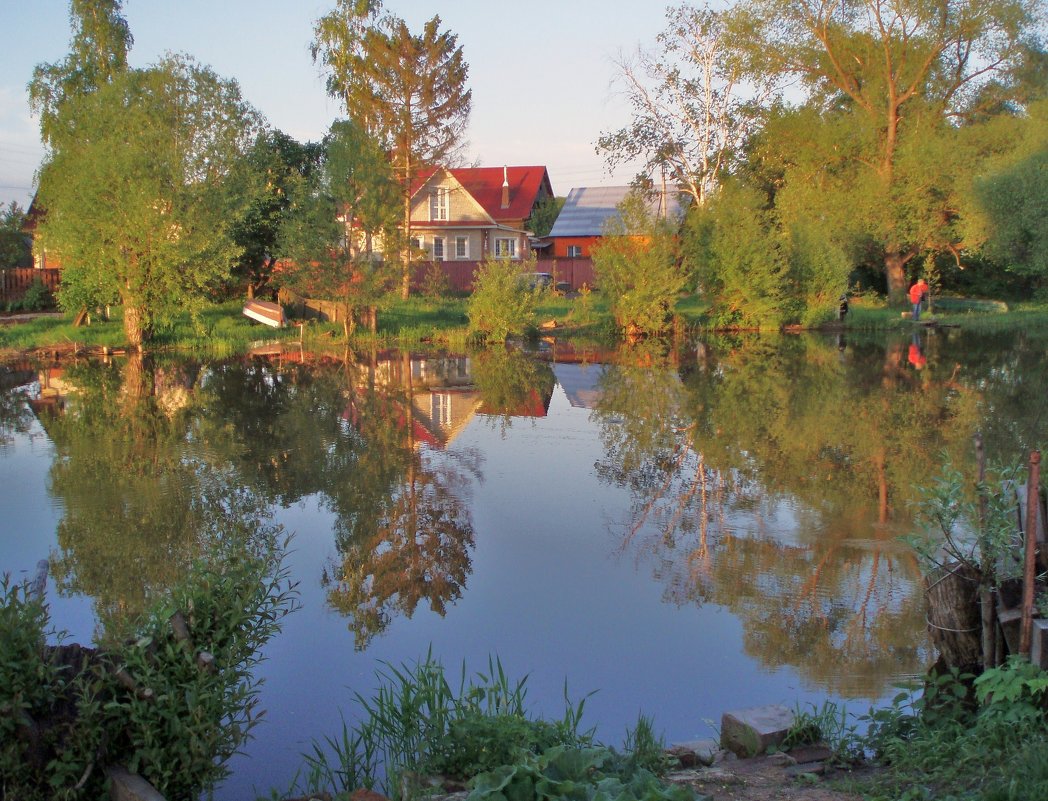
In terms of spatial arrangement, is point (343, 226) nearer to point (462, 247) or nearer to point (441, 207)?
point (462, 247)

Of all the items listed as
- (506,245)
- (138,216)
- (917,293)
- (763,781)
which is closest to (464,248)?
(506,245)

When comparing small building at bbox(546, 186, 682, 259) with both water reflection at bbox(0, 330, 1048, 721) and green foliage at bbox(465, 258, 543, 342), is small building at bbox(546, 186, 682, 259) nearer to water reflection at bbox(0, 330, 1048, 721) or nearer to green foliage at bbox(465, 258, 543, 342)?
green foliage at bbox(465, 258, 543, 342)

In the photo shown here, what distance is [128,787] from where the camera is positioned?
3.79 m

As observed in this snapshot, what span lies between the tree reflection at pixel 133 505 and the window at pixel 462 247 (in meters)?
32.8

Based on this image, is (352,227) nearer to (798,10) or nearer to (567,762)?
(798,10)

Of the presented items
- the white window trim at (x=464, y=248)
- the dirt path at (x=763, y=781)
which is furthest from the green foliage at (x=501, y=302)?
the dirt path at (x=763, y=781)

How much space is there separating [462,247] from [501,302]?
2194 cm

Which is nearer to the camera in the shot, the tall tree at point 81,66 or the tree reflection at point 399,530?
the tree reflection at point 399,530

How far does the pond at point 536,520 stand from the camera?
5.95 m

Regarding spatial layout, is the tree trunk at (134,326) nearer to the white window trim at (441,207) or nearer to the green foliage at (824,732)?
the green foliage at (824,732)

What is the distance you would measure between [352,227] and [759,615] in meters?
23.5

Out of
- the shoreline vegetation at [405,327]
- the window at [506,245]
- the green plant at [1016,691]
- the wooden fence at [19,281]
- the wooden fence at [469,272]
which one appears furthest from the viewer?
the window at [506,245]

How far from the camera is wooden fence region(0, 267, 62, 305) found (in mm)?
33125

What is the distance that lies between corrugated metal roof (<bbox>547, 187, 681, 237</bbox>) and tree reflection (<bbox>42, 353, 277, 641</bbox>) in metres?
43.2
